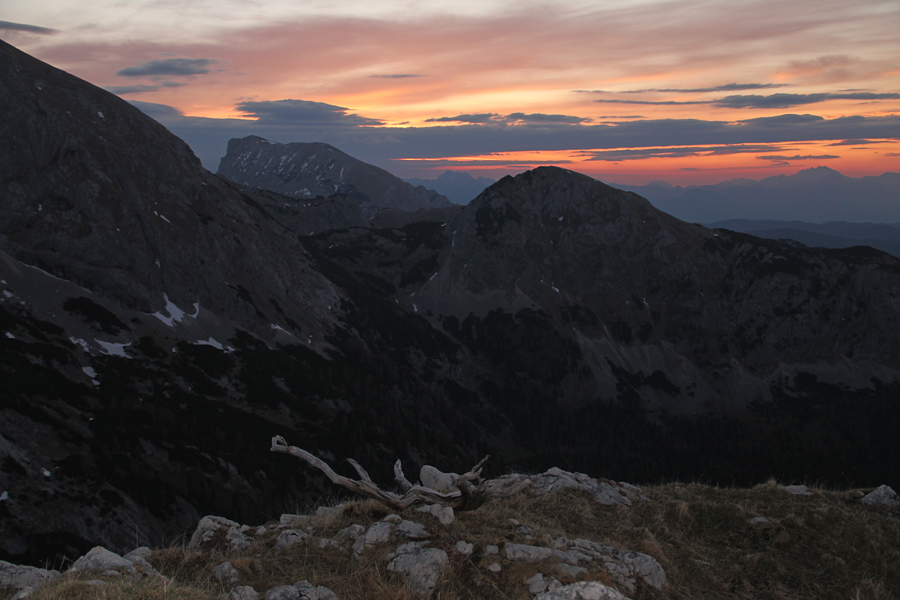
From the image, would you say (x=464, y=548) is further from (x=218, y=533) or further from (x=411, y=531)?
(x=218, y=533)

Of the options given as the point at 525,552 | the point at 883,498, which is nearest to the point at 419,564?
the point at 525,552

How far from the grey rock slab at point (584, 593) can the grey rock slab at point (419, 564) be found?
98.6 inches

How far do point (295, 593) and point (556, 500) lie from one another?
37.6 feet

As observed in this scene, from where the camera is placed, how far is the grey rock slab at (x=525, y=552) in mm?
11367

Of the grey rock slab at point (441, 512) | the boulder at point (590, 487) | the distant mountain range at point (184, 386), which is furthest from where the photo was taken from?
the distant mountain range at point (184, 386)

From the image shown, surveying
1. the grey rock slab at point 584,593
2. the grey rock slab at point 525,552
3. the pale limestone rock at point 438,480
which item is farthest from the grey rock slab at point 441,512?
the grey rock slab at point 584,593

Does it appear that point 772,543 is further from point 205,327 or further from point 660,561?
point 205,327

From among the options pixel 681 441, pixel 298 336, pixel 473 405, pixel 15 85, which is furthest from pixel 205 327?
pixel 681 441

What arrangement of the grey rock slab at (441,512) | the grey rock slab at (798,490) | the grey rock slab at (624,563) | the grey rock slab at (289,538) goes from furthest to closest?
the grey rock slab at (798,490)
the grey rock slab at (441,512)
the grey rock slab at (289,538)
the grey rock slab at (624,563)

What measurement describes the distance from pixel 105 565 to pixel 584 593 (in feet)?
33.1

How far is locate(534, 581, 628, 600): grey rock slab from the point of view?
346 inches

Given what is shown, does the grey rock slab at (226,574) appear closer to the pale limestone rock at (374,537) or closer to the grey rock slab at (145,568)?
the grey rock slab at (145,568)

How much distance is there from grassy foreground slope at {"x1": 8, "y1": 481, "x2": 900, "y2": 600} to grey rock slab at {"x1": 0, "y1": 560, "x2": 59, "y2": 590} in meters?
1.44

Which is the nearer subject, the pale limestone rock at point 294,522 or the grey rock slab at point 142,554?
the grey rock slab at point 142,554
